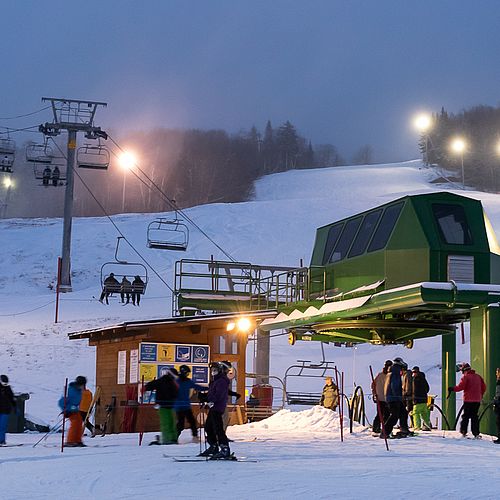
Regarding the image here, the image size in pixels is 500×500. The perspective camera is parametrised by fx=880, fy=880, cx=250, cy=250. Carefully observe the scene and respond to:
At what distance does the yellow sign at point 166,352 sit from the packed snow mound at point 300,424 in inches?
96.7

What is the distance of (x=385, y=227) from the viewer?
Answer: 1978cm

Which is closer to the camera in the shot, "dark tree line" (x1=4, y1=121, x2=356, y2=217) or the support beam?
the support beam

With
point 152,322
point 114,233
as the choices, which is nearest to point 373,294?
point 152,322

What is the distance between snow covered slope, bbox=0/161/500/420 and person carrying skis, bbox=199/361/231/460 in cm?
1450

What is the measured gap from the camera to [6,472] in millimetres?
12383

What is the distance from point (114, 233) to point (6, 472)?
5081cm

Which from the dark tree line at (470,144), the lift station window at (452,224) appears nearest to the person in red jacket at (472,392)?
the lift station window at (452,224)

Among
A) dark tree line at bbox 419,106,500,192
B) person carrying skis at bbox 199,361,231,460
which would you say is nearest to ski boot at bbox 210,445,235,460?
person carrying skis at bbox 199,361,231,460

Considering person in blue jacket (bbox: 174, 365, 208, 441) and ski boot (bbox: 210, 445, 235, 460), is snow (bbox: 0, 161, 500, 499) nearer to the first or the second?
ski boot (bbox: 210, 445, 235, 460)

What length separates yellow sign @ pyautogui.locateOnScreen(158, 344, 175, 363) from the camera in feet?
73.5

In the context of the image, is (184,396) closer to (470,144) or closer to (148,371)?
(148,371)

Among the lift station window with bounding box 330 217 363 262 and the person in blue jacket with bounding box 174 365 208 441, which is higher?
the lift station window with bounding box 330 217 363 262

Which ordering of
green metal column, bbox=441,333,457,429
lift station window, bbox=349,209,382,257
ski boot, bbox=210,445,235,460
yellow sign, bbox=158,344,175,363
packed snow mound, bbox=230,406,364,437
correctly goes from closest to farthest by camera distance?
ski boot, bbox=210,445,235,460 < packed snow mound, bbox=230,406,364,437 < lift station window, bbox=349,209,382,257 < green metal column, bbox=441,333,457,429 < yellow sign, bbox=158,344,175,363

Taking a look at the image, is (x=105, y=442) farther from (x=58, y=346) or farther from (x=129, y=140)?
(x=129, y=140)
